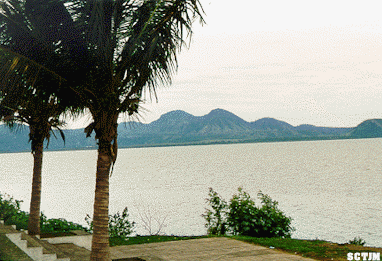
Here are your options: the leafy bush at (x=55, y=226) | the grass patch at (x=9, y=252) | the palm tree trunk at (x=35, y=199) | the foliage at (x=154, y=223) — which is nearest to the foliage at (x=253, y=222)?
the leafy bush at (x=55, y=226)

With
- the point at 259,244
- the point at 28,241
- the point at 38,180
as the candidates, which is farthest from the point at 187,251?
the point at 38,180

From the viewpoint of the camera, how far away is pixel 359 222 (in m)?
26.3

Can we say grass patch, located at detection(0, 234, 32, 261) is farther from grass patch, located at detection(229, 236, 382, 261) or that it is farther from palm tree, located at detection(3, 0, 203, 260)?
grass patch, located at detection(229, 236, 382, 261)

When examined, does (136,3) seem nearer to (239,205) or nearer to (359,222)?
(239,205)

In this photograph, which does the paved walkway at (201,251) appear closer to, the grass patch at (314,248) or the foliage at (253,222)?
the grass patch at (314,248)

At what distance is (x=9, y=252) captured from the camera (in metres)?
7.19

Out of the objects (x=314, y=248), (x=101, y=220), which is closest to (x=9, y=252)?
A: (x=101, y=220)

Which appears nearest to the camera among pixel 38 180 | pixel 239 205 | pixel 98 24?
pixel 98 24

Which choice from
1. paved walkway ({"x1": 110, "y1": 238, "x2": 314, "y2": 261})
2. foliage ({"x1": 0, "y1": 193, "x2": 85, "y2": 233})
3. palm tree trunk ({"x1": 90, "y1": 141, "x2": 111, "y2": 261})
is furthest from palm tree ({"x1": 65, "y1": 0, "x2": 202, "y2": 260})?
foliage ({"x1": 0, "y1": 193, "x2": 85, "y2": 233})

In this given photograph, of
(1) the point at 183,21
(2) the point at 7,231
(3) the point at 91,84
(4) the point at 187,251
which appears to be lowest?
(4) the point at 187,251

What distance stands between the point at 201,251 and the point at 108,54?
17.8ft

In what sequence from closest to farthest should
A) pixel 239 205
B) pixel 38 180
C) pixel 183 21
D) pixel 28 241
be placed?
pixel 183 21 → pixel 28 241 → pixel 38 180 → pixel 239 205

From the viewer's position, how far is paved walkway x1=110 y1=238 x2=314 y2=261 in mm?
8992

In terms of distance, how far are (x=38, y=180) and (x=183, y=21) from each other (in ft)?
22.1
